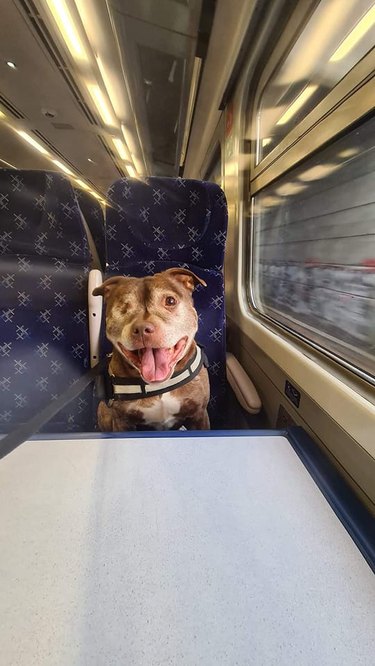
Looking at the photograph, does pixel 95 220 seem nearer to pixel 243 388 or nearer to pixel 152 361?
pixel 152 361

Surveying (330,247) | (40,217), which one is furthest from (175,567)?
(40,217)

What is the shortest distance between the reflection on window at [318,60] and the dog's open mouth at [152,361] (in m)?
1.11

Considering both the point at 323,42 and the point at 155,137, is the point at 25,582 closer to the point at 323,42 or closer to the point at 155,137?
the point at 323,42

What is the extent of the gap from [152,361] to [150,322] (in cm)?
14

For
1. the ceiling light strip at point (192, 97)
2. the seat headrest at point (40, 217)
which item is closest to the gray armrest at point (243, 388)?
the seat headrest at point (40, 217)

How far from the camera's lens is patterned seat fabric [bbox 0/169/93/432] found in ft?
3.98

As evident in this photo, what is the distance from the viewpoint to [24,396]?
1.36 m

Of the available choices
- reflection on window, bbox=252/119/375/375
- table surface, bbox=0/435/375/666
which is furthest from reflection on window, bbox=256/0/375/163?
table surface, bbox=0/435/375/666

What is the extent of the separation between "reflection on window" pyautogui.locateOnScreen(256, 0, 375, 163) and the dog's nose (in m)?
1.05

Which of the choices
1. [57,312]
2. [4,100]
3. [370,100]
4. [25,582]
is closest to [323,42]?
[370,100]

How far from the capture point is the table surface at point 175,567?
407 mm

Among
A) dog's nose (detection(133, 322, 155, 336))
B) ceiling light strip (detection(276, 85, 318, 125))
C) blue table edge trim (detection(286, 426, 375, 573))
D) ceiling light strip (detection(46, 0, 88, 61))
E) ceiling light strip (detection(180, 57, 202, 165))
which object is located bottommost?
blue table edge trim (detection(286, 426, 375, 573))

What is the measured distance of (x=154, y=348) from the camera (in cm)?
96

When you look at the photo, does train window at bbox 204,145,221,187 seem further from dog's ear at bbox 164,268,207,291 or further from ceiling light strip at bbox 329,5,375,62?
dog's ear at bbox 164,268,207,291
